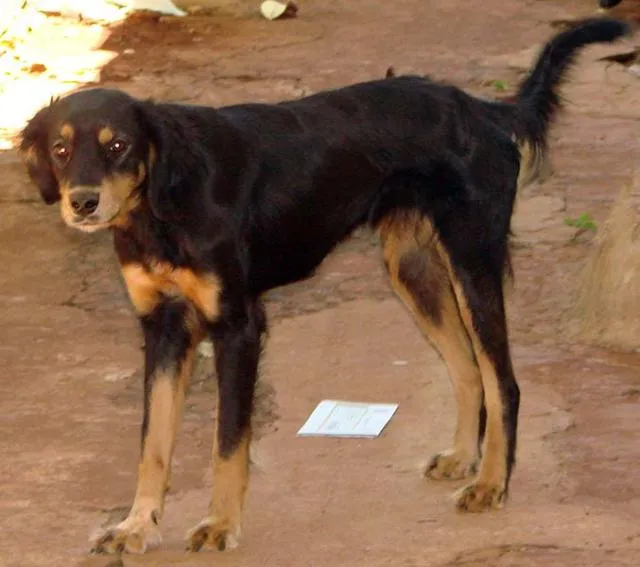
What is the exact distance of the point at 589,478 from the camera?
529 centimetres

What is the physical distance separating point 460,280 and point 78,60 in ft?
24.2

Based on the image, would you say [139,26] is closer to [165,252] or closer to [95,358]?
[95,358]

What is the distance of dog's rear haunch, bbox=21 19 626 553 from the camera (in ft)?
15.2

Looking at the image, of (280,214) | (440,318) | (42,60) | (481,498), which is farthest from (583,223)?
(42,60)

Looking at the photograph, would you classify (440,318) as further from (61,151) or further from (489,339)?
(61,151)

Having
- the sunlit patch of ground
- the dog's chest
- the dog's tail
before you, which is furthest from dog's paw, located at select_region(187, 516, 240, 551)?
the sunlit patch of ground

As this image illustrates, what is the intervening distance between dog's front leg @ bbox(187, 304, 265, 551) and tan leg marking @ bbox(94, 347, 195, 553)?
0.52 ft

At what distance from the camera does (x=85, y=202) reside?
4434 millimetres

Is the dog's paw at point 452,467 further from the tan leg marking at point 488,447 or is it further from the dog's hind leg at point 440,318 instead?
the tan leg marking at point 488,447

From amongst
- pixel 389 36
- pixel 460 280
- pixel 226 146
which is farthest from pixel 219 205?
pixel 389 36

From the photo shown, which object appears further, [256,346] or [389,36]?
[389,36]

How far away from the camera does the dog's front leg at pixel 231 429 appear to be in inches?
187

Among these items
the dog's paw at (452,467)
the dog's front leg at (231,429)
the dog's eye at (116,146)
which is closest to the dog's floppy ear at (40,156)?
the dog's eye at (116,146)

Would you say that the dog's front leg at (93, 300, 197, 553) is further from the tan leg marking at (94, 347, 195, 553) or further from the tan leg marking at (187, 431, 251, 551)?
the tan leg marking at (187, 431, 251, 551)
